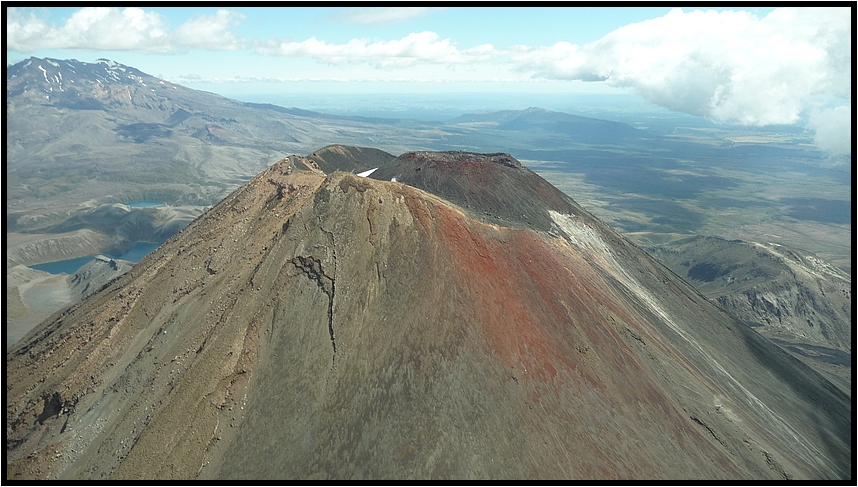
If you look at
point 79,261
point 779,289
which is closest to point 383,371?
point 779,289

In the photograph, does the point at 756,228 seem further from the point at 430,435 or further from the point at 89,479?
the point at 89,479

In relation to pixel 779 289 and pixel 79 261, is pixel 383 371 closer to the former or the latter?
pixel 779 289

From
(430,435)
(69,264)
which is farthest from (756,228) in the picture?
(69,264)

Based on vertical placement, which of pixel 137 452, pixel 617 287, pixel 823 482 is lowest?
pixel 823 482

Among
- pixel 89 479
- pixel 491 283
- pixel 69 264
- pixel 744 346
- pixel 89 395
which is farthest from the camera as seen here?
pixel 69 264

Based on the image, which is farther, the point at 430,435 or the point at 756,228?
the point at 756,228

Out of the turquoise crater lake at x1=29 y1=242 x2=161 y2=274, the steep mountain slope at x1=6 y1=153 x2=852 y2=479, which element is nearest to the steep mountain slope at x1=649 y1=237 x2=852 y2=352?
the steep mountain slope at x1=6 y1=153 x2=852 y2=479

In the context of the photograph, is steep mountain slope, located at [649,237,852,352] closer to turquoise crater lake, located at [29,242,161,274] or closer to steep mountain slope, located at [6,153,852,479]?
steep mountain slope, located at [6,153,852,479]

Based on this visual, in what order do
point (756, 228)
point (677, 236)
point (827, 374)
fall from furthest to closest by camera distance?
point (756, 228), point (677, 236), point (827, 374)

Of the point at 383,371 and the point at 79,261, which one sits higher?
the point at 383,371
